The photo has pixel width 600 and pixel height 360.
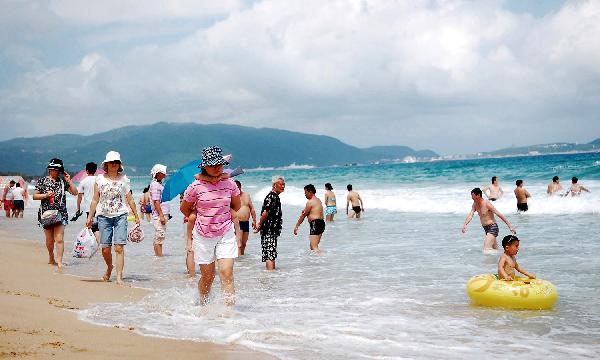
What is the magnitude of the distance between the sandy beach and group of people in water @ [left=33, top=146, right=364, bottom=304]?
95 cm

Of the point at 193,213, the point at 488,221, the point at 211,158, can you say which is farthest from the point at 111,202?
the point at 488,221

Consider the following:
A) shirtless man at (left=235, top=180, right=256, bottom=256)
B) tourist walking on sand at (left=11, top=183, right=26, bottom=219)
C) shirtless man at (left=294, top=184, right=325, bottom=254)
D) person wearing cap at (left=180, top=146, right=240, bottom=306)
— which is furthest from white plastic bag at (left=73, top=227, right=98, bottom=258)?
tourist walking on sand at (left=11, top=183, right=26, bottom=219)

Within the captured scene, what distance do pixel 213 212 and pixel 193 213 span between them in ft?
1.26

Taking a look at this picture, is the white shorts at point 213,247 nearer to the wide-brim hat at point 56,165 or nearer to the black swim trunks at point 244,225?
the wide-brim hat at point 56,165

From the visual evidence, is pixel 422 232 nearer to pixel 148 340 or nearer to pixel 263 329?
pixel 263 329

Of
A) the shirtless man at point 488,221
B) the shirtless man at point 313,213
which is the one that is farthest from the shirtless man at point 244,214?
the shirtless man at point 488,221

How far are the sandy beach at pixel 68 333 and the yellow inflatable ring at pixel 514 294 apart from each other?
3.40m

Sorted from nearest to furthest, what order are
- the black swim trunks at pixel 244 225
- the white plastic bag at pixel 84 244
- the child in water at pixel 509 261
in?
the child in water at pixel 509 261 < the white plastic bag at pixel 84 244 < the black swim trunks at pixel 244 225

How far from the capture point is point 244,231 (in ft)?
39.5

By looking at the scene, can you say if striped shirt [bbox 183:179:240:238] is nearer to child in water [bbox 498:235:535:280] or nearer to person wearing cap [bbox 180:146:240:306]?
person wearing cap [bbox 180:146:240:306]

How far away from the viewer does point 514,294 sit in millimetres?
7156

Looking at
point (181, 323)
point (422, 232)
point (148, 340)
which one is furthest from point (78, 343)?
point (422, 232)

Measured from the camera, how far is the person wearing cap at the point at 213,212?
6.23 m

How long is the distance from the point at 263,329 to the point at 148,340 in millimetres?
1204
